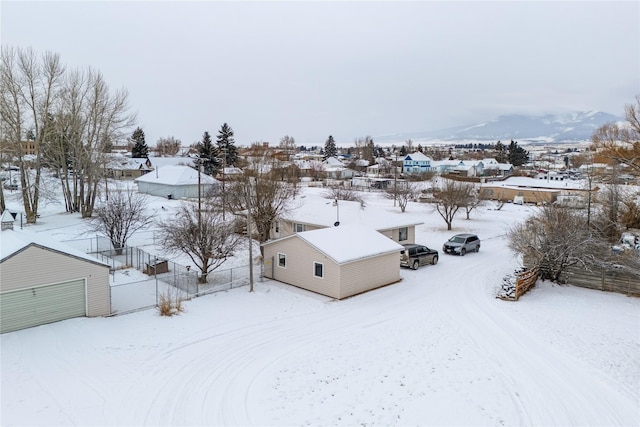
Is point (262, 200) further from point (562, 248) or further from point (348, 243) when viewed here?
point (562, 248)

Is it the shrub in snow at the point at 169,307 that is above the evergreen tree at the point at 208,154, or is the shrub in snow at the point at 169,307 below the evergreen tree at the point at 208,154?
below

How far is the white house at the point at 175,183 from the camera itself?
190 feet

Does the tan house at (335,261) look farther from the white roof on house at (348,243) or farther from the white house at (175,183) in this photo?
the white house at (175,183)

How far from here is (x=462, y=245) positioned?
3009 cm

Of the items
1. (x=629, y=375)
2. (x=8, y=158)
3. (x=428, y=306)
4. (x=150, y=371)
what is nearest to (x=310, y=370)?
(x=150, y=371)

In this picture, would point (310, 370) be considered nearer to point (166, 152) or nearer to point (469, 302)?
point (469, 302)

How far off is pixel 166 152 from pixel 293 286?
149m

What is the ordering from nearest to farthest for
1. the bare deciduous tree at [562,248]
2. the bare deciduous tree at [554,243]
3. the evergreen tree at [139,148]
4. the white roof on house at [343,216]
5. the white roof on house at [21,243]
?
1. the white roof on house at [21,243]
2. the bare deciduous tree at [562,248]
3. the bare deciduous tree at [554,243]
4. the white roof on house at [343,216]
5. the evergreen tree at [139,148]

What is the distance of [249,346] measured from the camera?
14648 mm

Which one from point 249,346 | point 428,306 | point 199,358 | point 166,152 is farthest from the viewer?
point 166,152

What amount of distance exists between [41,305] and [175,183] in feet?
144

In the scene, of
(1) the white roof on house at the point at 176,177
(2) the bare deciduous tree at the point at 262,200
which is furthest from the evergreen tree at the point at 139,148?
(2) the bare deciduous tree at the point at 262,200

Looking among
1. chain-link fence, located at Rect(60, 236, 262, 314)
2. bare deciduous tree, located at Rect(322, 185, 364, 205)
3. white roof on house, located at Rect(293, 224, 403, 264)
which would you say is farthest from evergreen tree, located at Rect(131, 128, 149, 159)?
white roof on house, located at Rect(293, 224, 403, 264)

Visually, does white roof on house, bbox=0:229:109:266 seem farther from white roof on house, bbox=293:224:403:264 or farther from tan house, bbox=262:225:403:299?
white roof on house, bbox=293:224:403:264
